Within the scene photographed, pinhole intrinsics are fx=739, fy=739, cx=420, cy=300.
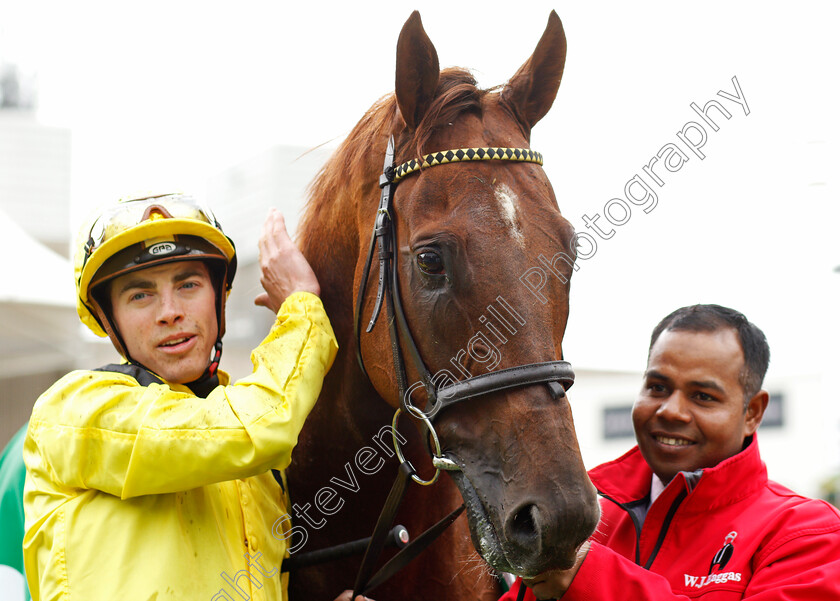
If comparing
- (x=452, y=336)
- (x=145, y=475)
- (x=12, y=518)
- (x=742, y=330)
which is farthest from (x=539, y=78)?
(x=12, y=518)

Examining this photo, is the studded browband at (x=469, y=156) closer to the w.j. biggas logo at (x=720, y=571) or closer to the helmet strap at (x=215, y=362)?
the helmet strap at (x=215, y=362)

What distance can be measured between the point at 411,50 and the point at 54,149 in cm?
1624

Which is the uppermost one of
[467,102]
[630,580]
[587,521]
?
[467,102]

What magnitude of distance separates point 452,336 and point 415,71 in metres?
0.77

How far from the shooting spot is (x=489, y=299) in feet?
5.94

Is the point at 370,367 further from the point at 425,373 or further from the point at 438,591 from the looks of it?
the point at 438,591

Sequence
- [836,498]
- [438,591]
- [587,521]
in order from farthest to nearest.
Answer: [836,498] < [438,591] < [587,521]

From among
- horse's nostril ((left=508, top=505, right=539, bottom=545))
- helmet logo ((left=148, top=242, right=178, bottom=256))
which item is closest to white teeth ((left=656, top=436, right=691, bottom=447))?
horse's nostril ((left=508, top=505, right=539, bottom=545))

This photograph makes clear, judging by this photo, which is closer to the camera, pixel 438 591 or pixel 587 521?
pixel 587 521

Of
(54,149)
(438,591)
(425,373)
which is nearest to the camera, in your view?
(425,373)

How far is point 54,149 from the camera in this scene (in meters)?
16.0

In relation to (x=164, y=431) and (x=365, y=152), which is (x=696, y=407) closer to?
(x=365, y=152)

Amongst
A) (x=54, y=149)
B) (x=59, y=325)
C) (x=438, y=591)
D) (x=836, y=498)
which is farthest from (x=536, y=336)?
(x=836, y=498)

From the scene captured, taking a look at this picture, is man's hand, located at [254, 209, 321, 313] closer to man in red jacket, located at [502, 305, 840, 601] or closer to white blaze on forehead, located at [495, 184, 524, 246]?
white blaze on forehead, located at [495, 184, 524, 246]
